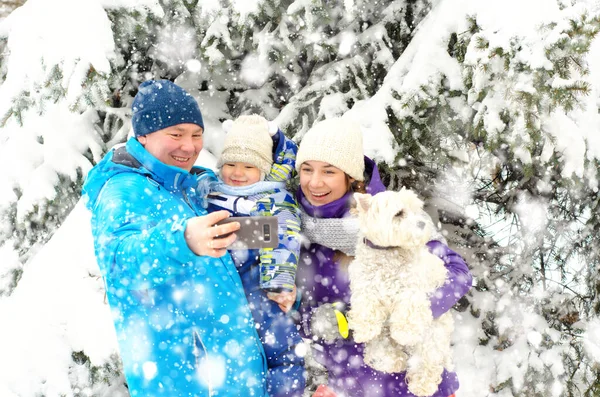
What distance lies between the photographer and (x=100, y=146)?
12.7 ft

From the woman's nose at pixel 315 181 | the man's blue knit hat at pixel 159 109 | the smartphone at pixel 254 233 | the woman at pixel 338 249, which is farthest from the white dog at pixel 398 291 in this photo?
the man's blue knit hat at pixel 159 109

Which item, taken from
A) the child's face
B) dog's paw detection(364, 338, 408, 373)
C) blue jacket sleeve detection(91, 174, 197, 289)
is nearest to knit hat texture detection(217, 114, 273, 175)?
the child's face

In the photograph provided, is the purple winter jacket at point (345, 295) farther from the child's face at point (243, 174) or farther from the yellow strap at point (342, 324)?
the child's face at point (243, 174)

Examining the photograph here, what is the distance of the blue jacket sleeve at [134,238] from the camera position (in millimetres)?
1698

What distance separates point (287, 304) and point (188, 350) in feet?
1.77

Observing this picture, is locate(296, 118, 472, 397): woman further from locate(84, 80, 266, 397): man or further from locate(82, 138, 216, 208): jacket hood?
locate(82, 138, 216, 208): jacket hood

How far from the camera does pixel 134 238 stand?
1805 mm

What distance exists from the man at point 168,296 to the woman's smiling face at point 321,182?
56cm

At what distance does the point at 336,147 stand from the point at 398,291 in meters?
0.77

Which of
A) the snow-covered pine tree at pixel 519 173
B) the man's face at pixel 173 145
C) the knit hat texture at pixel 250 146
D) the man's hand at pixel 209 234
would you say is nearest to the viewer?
the man's hand at pixel 209 234

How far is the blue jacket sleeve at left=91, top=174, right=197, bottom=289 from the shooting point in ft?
5.57

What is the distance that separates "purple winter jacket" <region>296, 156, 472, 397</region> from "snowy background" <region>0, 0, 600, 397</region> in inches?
29.8

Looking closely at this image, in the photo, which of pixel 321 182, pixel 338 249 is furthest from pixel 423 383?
pixel 321 182

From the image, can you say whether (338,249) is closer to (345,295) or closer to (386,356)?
(345,295)
